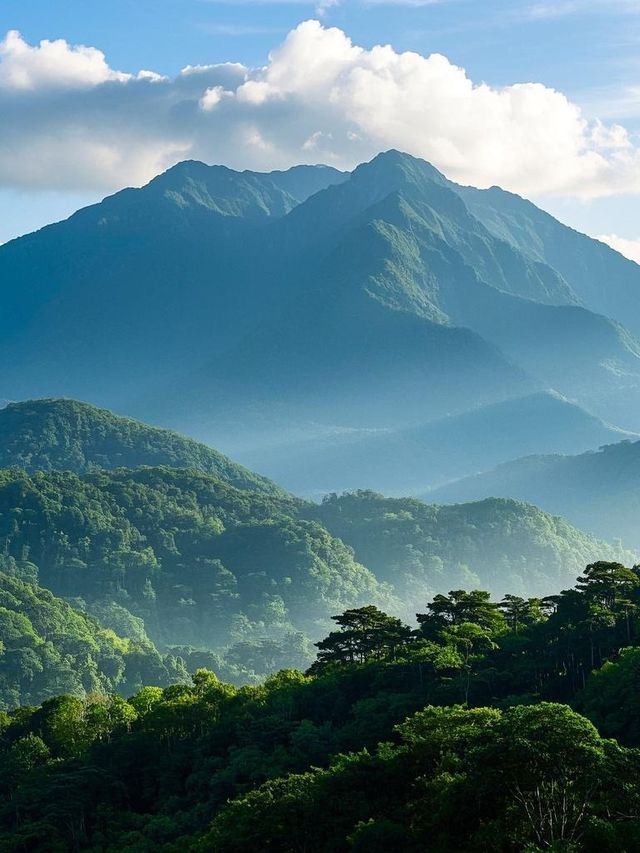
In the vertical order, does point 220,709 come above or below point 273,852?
above

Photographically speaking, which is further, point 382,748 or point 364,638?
point 364,638

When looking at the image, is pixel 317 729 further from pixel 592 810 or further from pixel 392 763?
pixel 592 810

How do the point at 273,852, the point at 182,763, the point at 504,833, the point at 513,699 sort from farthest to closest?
the point at 182,763
the point at 513,699
the point at 273,852
the point at 504,833

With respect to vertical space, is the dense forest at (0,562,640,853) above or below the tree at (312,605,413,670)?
below

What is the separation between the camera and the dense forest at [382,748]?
152 feet

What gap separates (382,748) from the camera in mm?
60594

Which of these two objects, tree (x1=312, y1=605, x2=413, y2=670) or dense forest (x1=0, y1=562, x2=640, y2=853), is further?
tree (x1=312, y1=605, x2=413, y2=670)

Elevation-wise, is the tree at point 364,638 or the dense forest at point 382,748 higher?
the tree at point 364,638

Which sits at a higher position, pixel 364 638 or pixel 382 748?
pixel 364 638

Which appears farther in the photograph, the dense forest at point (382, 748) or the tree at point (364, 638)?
the tree at point (364, 638)

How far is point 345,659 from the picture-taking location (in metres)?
99.3

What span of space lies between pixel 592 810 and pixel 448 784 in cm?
630

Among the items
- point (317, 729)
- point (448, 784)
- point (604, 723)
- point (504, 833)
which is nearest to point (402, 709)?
point (317, 729)

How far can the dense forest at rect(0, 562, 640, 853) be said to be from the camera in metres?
46.3
